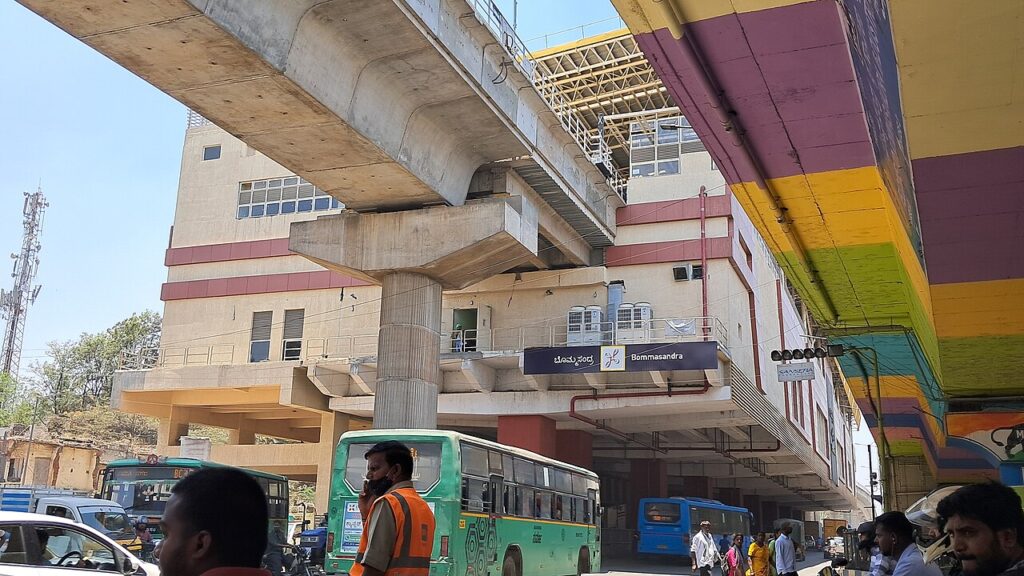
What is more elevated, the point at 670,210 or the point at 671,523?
the point at 670,210

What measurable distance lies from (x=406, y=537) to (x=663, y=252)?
27340mm

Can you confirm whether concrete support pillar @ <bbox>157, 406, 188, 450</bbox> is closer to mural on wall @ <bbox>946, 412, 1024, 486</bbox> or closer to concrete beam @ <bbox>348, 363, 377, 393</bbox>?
concrete beam @ <bbox>348, 363, 377, 393</bbox>

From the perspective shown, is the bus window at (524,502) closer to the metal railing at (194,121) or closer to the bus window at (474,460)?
the bus window at (474,460)

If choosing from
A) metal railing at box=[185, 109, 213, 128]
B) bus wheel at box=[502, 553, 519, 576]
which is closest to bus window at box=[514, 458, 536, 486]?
bus wheel at box=[502, 553, 519, 576]

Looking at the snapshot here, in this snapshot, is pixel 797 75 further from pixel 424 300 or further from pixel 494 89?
pixel 424 300

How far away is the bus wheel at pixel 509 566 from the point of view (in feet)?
57.7

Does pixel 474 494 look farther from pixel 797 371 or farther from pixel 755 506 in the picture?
pixel 755 506

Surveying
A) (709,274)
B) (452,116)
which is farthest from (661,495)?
(452,116)

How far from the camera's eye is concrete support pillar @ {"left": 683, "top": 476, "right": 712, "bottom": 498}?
154 feet

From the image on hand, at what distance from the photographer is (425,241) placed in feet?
74.6

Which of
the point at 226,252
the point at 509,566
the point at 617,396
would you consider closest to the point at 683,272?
the point at 617,396

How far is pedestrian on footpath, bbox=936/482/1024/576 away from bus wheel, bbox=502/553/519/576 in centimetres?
1440

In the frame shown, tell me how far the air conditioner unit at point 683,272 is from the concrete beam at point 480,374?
731 cm

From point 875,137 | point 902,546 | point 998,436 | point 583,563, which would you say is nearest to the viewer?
point 902,546
